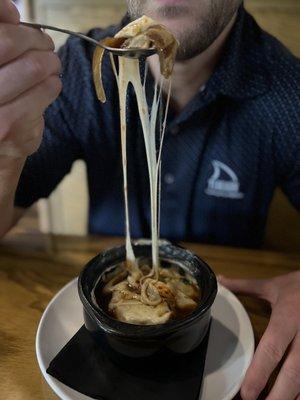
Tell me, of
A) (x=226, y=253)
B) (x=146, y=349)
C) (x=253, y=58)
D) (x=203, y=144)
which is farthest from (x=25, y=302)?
(x=253, y=58)

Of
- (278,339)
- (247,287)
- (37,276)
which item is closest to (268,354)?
(278,339)

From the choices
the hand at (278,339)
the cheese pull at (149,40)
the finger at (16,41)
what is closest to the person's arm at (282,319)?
the hand at (278,339)

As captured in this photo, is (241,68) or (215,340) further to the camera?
(241,68)

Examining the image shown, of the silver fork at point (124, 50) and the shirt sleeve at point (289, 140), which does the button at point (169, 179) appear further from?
the silver fork at point (124, 50)

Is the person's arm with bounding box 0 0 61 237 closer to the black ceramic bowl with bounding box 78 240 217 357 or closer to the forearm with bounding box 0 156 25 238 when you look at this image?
the forearm with bounding box 0 156 25 238

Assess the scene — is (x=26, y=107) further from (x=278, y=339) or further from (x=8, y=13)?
(x=278, y=339)

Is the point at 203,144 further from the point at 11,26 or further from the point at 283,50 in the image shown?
the point at 11,26
